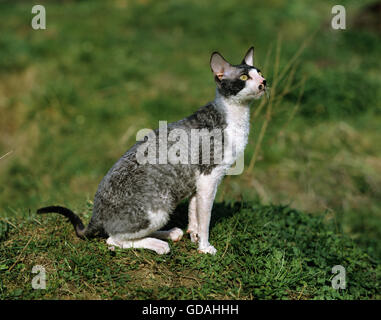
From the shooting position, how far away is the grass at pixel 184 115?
12.1 feet

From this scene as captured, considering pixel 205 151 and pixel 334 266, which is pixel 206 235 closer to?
pixel 205 151

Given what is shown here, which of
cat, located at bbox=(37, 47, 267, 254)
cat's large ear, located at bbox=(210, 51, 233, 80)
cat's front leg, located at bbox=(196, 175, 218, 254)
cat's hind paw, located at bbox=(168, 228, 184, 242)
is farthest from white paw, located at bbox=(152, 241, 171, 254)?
cat's large ear, located at bbox=(210, 51, 233, 80)

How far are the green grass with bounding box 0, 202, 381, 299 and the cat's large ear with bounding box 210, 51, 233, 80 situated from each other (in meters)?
1.61

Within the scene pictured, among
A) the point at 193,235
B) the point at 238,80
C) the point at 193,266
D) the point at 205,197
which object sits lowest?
the point at 193,266

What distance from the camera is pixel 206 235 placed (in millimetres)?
3791

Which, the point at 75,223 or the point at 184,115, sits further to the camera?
the point at 184,115

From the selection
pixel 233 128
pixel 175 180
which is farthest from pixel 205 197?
pixel 233 128

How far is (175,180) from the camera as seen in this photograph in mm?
3629

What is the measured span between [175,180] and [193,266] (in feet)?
2.74

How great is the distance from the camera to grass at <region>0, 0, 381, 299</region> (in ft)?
12.1

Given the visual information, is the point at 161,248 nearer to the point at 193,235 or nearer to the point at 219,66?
the point at 193,235

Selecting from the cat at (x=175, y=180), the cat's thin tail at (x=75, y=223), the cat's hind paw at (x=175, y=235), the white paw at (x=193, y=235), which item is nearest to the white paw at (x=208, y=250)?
the cat at (x=175, y=180)

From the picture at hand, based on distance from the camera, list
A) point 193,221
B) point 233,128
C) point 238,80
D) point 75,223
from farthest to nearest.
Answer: point 193,221 < point 75,223 < point 233,128 < point 238,80
